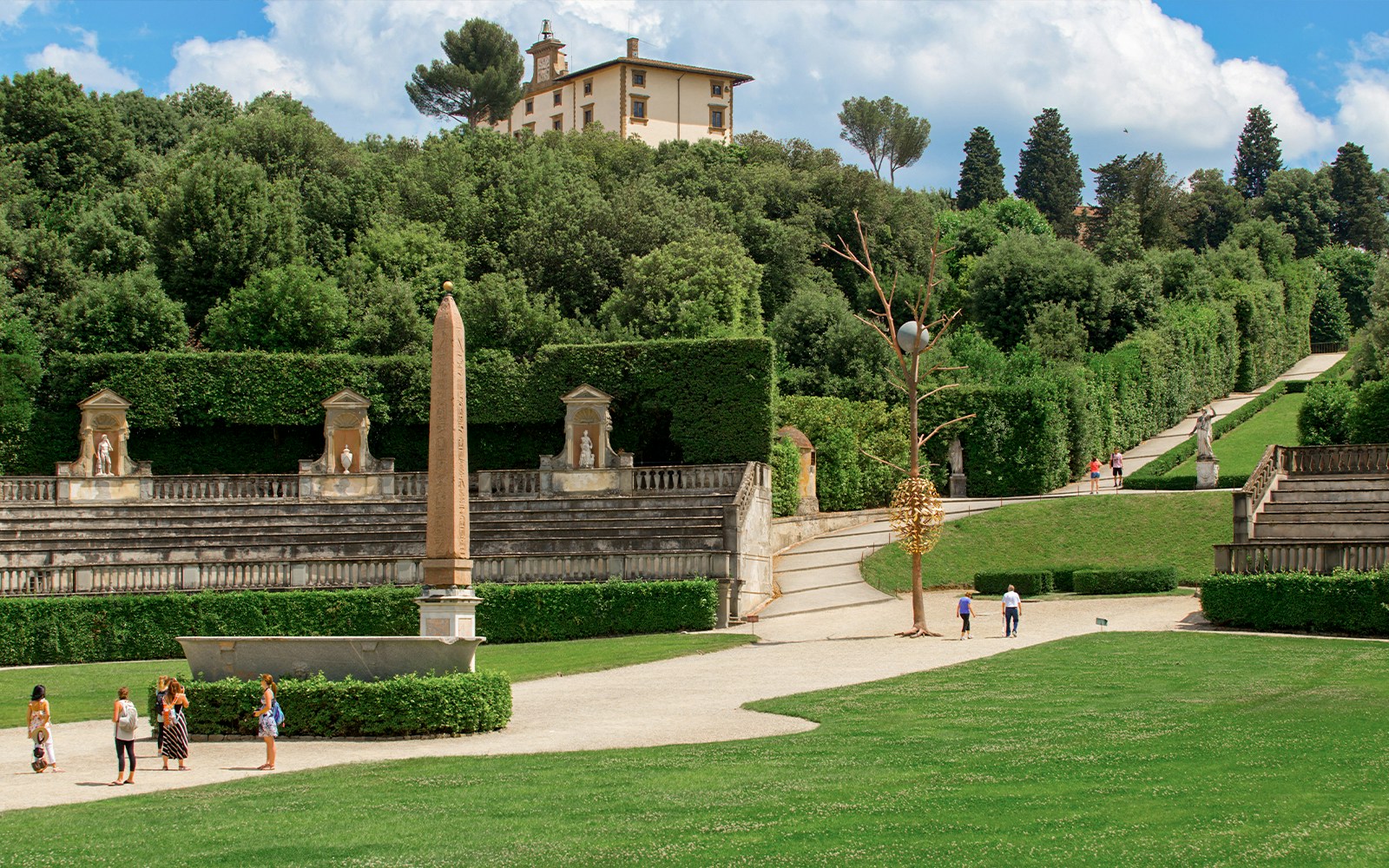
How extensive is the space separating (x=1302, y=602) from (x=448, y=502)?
1782 centimetres

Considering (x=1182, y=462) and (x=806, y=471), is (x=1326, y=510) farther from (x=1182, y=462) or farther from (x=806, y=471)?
(x=1182, y=462)

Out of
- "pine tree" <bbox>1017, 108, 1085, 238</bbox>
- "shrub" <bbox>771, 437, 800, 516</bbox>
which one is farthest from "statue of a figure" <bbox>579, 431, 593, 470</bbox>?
"pine tree" <bbox>1017, 108, 1085, 238</bbox>

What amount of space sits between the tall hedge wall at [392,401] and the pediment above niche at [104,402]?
0.66m

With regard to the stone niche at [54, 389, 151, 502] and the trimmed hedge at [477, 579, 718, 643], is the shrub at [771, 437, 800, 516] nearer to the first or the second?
the trimmed hedge at [477, 579, 718, 643]

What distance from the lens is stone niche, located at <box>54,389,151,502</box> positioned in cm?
4419

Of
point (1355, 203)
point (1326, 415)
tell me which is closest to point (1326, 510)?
point (1326, 415)

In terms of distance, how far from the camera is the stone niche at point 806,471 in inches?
1930

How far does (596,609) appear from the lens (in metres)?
34.4

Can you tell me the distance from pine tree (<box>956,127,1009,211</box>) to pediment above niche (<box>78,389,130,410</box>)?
234ft

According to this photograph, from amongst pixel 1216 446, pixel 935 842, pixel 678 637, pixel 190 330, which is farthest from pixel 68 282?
pixel 935 842

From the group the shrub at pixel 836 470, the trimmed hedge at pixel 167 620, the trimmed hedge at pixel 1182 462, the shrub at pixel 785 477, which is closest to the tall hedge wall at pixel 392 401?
the shrub at pixel 785 477

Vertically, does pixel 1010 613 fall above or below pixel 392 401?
below

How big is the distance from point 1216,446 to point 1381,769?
160ft

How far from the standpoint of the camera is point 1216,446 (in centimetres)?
5950
